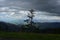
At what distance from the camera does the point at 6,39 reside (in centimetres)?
1955

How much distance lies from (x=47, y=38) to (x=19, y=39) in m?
3.38

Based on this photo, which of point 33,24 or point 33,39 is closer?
point 33,39

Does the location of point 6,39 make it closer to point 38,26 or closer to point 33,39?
point 33,39

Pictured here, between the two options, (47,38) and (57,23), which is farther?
(57,23)

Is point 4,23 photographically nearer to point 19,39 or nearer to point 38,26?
point 38,26

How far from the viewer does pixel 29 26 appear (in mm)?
39281

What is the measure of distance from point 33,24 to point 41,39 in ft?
64.2

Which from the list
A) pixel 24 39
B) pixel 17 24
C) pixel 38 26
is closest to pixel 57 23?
pixel 38 26

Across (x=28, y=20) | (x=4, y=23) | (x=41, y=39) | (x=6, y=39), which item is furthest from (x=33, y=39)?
(x=28, y=20)

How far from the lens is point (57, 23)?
3984 cm

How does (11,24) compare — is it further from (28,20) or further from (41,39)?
(41,39)

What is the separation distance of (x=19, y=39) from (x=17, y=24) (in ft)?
61.3

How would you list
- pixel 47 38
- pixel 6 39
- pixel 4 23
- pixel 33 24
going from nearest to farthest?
pixel 6 39 < pixel 47 38 < pixel 4 23 < pixel 33 24

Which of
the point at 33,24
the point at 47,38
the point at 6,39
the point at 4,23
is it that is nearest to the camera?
the point at 6,39
